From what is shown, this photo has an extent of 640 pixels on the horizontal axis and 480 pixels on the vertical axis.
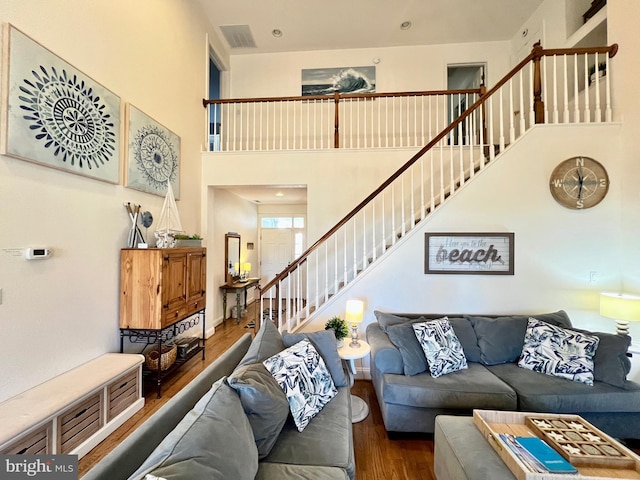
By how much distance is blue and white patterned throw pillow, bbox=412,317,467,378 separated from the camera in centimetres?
218

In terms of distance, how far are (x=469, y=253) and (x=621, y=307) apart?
1.24 m

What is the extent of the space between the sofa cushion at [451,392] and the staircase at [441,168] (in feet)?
4.04

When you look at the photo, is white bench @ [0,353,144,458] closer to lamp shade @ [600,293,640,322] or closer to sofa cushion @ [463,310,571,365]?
sofa cushion @ [463,310,571,365]

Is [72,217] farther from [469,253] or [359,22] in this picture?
[359,22]

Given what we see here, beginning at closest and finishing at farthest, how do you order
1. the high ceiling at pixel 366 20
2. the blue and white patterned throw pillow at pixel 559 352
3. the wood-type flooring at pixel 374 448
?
1. the wood-type flooring at pixel 374 448
2. the blue and white patterned throw pillow at pixel 559 352
3. the high ceiling at pixel 366 20

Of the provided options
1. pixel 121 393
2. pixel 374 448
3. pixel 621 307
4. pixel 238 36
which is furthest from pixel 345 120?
pixel 121 393

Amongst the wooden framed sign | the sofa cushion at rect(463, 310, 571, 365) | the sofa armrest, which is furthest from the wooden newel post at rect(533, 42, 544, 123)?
the sofa armrest

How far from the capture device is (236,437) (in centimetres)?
106

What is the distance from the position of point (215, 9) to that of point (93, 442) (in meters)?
5.56

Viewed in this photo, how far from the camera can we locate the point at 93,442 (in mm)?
1969

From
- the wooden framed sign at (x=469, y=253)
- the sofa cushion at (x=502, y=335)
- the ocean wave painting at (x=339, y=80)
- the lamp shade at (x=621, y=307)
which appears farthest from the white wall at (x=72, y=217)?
the lamp shade at (x=621, y=307)

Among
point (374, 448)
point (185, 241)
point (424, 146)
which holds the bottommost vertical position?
point (374, 448)

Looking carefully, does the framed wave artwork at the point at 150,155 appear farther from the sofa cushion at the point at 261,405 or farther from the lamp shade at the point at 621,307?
the lamp shade at the point at 621,307

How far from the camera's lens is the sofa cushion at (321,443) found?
132 cm
